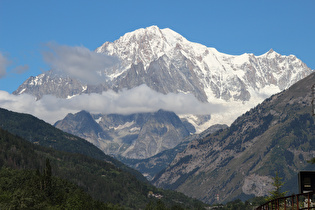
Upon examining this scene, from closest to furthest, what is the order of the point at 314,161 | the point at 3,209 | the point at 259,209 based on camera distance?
the point at 259,209
the point at 314,161
the point at 3,209

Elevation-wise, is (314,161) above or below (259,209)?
above

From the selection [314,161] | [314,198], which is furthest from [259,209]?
[314,198]

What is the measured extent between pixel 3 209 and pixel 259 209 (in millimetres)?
132603

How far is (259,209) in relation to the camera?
89.1 m

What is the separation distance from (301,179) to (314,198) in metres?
114

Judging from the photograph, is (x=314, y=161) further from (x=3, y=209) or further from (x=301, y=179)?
(x=3, y=209)

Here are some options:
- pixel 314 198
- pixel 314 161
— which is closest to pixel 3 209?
pixel 314 198

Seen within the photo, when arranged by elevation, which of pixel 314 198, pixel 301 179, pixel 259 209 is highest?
pixel 314 198

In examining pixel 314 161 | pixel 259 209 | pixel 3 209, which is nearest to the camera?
pixel 259 209

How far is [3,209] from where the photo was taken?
195625mm

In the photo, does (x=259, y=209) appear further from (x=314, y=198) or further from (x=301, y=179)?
(x=314, y=198)

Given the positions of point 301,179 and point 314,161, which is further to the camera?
point 314,161

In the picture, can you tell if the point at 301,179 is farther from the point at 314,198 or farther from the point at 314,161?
the point at 314,198

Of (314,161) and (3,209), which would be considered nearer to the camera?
(314,161)
